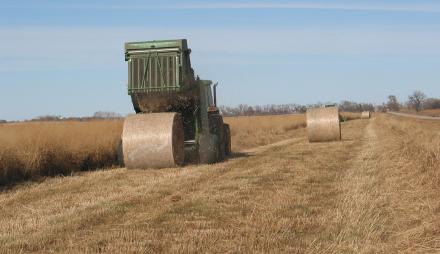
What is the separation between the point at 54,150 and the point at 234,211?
26.1 ft

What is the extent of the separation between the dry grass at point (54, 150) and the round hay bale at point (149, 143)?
5.94ft

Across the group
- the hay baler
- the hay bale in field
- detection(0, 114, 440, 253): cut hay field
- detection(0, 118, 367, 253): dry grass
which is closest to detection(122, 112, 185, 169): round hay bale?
the hay baler

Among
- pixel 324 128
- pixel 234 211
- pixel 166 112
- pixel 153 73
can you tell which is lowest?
pixel 234 211

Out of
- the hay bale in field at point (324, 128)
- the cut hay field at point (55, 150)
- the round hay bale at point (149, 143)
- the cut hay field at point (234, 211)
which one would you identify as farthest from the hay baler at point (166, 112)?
the hay bale in field at point (324, 128)

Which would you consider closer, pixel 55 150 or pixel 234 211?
pixel 234 211

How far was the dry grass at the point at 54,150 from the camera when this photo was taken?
45.1 ft

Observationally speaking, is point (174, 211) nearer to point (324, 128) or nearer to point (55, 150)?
point (55, 150)

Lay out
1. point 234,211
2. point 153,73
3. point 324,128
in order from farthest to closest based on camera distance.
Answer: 1. point 324,128
2. point 153,73
3. point 234,211

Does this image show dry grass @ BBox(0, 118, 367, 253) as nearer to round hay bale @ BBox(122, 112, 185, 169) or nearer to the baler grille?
round hay bale @ BBox(122, 112, 185, 169)

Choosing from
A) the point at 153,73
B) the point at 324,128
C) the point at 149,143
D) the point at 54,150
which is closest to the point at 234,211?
the point at 149,143

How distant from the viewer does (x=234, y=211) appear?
8.43 meters

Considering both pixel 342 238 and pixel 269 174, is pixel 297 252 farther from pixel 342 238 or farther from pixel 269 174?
pixel 269 174

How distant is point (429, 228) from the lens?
21.9ft

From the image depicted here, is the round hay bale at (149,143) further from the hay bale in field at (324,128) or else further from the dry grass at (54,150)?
the hay bale in field at (324,128)
